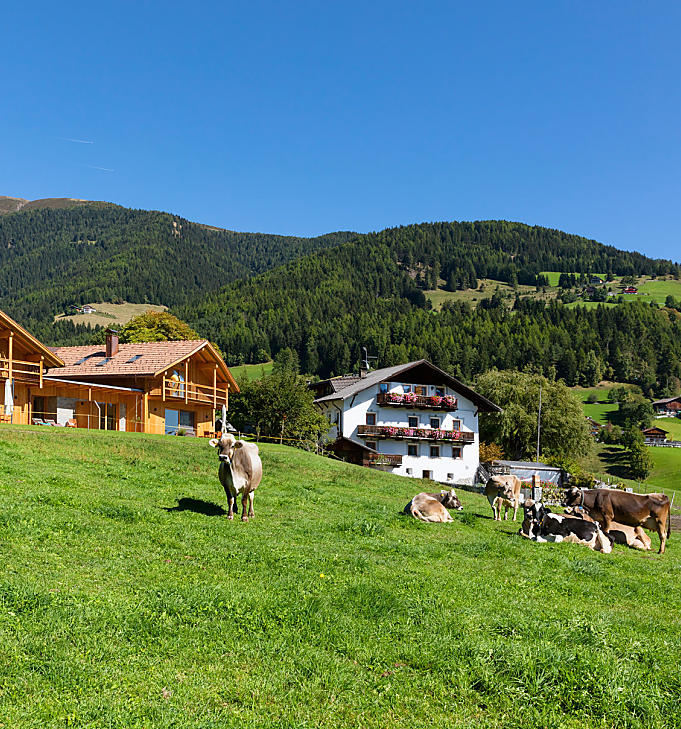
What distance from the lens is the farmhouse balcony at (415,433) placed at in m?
60.8

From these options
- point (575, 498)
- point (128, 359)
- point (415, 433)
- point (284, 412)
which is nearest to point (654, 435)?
point (415, 433)

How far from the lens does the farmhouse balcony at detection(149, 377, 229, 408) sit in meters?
47.4

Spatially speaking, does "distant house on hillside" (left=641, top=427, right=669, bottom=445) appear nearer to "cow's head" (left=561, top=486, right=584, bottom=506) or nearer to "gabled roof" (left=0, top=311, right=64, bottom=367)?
"gabled roof" (left=0, top=311, right=64, bottom=367)

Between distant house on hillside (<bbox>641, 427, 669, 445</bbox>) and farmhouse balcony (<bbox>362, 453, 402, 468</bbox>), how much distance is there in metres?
105

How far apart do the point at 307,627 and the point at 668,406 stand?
197 m

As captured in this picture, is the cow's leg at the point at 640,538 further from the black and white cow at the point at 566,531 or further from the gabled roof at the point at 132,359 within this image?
the gabled roof at the point at 132,359

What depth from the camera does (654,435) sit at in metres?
148

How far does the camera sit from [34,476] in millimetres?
17438

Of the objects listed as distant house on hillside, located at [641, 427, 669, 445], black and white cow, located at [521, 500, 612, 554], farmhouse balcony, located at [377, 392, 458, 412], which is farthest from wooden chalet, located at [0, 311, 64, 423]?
distant house on hillside, located at [641, 427, 669, 445]

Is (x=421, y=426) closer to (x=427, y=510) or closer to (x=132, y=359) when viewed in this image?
(x=132, y=359)

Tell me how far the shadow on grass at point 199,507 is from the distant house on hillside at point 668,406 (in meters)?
184

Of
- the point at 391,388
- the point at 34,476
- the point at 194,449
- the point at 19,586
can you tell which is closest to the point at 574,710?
the point at 19,586

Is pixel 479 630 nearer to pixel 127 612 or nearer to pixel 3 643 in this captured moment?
pixel 127 612

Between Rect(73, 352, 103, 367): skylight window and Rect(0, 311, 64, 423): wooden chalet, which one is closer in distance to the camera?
Rect(0, 311, 64, 423): wooden chalet
